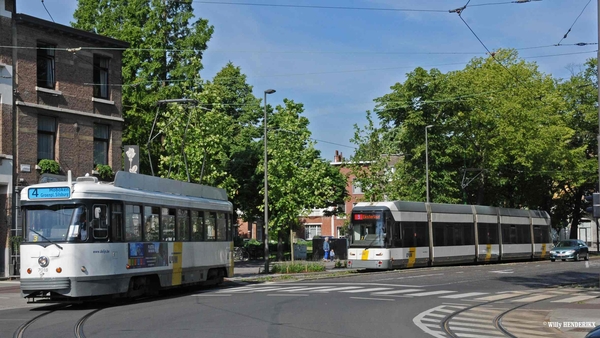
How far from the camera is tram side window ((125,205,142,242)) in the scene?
19594 millimetres

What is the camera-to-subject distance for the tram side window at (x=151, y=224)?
2056 centimetres

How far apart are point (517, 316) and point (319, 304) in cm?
470

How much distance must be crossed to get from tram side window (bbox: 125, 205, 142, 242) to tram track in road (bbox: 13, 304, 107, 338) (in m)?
1.98

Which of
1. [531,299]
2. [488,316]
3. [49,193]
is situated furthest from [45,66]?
[488,316]

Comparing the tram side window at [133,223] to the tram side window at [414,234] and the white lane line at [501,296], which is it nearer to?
the white lane line at [501,296]

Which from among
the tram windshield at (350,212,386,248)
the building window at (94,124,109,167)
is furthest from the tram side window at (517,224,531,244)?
the building window at (94,124,109,167)

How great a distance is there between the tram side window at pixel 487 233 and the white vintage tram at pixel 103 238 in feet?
83.3

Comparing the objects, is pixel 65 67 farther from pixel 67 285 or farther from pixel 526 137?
pixel 526 137

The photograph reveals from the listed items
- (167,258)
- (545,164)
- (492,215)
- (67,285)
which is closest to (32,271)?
(67,285)

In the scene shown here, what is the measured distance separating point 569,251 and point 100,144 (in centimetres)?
3162

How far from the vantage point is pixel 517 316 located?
1711cm

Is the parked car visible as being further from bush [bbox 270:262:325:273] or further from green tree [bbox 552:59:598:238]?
bush [bbox 270:262:325:273]

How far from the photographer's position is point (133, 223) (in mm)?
19906

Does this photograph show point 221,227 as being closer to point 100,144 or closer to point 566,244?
point 100,144
